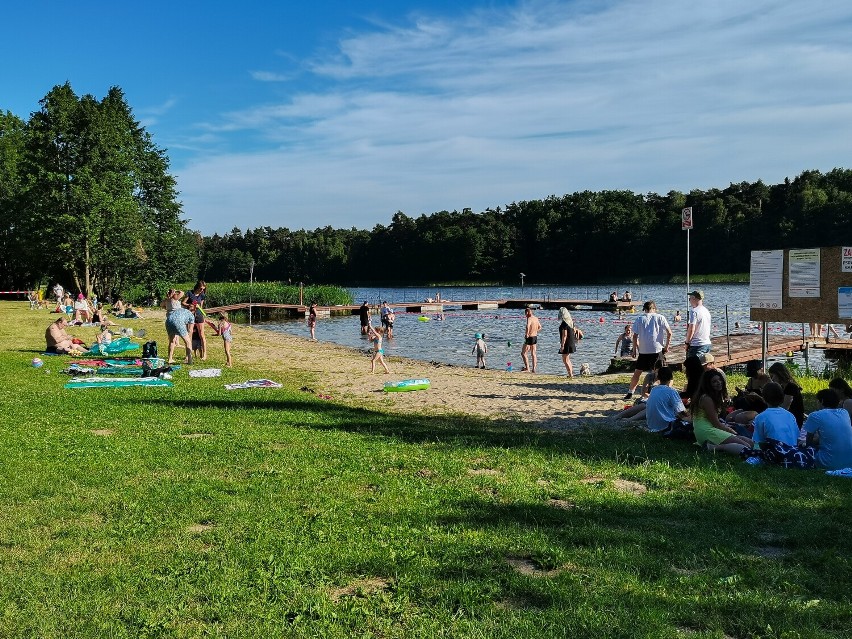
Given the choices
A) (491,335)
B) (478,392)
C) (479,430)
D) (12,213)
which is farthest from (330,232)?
(479,430)

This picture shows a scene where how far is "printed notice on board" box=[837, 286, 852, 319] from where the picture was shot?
36.7 ft

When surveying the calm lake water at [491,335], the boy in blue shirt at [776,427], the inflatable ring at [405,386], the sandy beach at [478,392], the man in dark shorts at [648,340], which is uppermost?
the man in dark shorts at [648,340]

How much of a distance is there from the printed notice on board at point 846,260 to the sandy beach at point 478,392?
413cm

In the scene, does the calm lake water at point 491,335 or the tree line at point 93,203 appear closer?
the calm lake water at point 491,335

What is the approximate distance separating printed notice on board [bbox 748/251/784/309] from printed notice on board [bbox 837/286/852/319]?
1.01 meters

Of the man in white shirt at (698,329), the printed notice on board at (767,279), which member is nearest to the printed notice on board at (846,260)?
the printed notice on board at (767,279)

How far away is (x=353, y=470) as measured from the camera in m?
6.70

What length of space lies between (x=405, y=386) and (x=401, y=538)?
29.7 feet

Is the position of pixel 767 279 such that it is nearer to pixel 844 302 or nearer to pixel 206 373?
pixel 844 302

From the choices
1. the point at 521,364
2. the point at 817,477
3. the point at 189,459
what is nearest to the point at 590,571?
the point at 817,477

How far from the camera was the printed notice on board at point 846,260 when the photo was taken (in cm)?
1123

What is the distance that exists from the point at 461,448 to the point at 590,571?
12.1 ft

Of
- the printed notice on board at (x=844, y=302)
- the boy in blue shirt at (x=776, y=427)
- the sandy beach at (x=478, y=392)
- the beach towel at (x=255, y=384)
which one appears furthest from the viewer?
the beach towel at (x=255, y=384)

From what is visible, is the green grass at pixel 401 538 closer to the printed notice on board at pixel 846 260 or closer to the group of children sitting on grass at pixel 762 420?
the group of children sitting on grass at pixel 762 420
